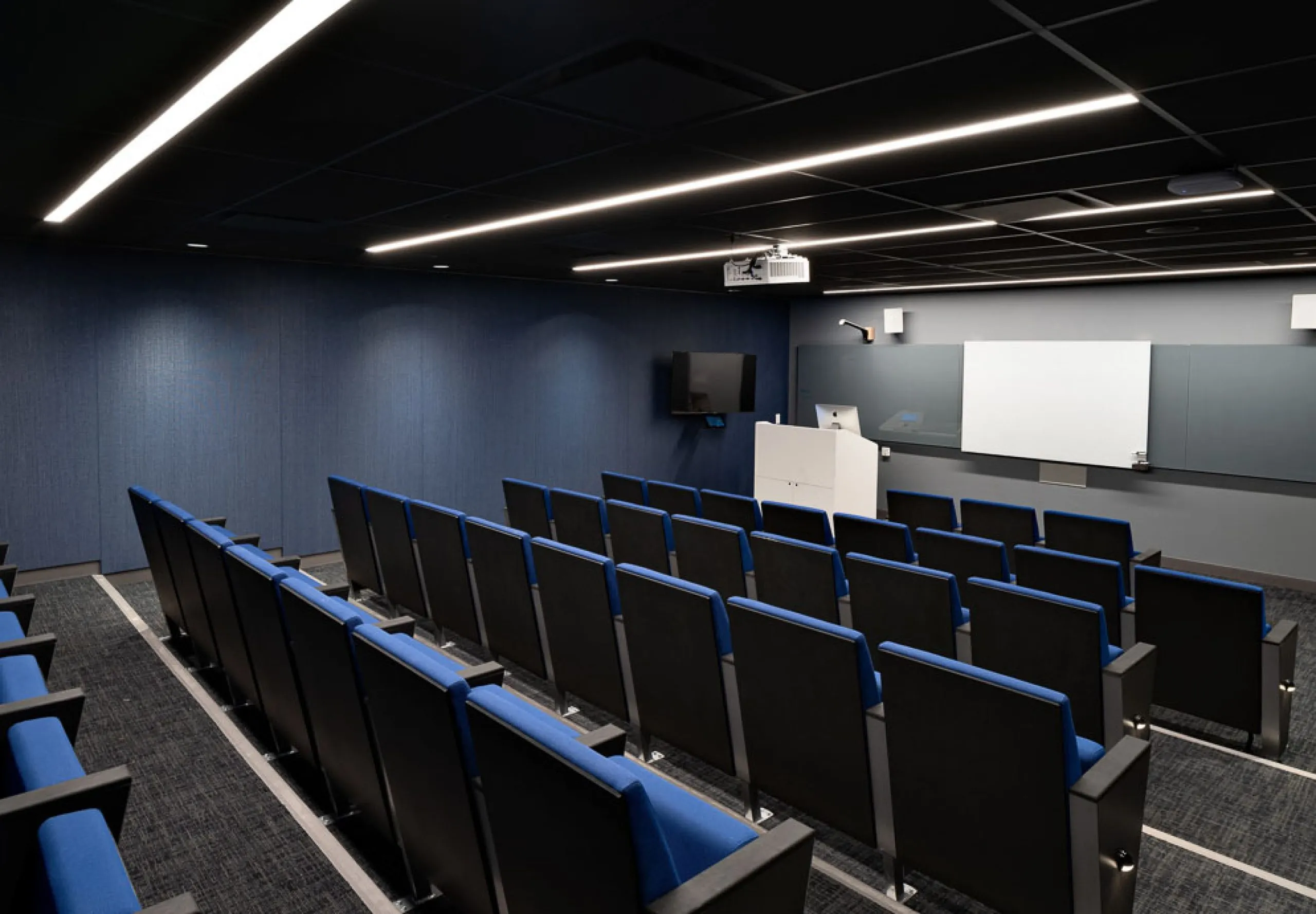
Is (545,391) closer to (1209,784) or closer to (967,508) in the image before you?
(967,508)

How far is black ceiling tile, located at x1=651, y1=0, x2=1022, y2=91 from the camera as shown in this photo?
6.48 ft

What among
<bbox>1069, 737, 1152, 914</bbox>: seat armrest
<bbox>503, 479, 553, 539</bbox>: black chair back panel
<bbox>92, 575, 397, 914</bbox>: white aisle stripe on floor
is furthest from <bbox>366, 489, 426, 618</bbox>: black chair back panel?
<bbox>1069, 737, 1152, 914</bbox>: seat armrest

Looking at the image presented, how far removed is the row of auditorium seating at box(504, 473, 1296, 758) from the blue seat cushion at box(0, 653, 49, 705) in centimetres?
246

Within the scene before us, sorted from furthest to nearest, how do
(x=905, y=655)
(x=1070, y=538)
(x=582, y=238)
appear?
(x=582, y=238)
(x=1070, y=538)
(x=905, y=655)

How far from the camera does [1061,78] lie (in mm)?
2436

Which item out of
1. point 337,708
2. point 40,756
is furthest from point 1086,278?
point 40,756

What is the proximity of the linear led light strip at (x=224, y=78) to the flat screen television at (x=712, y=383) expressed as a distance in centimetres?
655

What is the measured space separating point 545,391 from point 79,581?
14.6ft

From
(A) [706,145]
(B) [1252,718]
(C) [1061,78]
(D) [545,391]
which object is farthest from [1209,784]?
(D) [545,391]

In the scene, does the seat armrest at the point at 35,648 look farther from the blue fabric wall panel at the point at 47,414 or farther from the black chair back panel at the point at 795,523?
the blue fabric wall panel at the point at 47,414

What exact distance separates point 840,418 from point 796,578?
5330mm

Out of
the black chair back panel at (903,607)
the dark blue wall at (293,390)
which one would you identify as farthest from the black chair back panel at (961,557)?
the dark blue wall at (293,390)

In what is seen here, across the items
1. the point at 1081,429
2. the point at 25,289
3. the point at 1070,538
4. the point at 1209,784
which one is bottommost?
the point at 1209,784

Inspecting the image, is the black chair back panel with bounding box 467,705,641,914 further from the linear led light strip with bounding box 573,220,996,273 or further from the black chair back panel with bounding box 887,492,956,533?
the black chair back panel with bounding box 887,492,956,533
